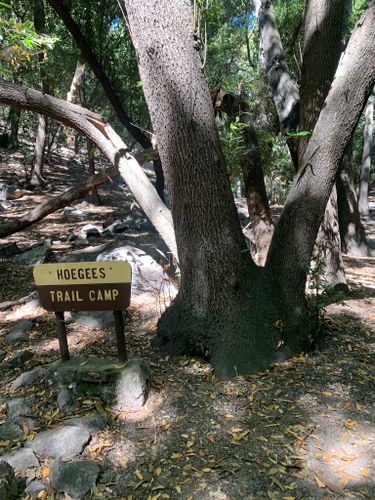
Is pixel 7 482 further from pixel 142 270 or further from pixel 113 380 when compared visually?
pixel 142 270

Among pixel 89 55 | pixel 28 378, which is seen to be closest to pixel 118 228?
pixel 89 55

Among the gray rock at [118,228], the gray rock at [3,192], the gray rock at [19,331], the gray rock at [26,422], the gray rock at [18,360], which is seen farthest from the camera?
the gray rock at [3,192]

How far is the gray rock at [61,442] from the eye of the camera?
2.57 m

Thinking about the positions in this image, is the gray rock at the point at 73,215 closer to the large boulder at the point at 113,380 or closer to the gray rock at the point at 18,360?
the gray rock at the point at 18,360

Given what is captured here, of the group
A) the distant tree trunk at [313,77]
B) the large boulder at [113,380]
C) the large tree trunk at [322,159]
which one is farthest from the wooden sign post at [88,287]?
the distant tree trunk at [313,77]

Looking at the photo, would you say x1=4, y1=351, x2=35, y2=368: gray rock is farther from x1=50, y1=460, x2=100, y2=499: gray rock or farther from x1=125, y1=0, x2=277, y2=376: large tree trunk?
x1=50, y1=460, x2=100, y2=499: gray rock

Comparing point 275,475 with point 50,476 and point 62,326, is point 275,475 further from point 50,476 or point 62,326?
point 62,326

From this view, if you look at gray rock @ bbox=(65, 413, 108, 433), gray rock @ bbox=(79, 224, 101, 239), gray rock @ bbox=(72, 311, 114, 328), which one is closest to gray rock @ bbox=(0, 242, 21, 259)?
gray rock @ bbox=(79, 224, 101, 239)

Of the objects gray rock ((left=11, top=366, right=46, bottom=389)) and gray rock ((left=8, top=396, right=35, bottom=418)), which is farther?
gray rock ((left=11, top=366, right=46, bottom=389))

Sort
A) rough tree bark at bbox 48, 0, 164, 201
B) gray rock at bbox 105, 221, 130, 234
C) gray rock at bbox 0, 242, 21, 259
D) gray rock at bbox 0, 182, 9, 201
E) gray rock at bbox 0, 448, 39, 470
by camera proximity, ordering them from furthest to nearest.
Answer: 1. gray rock at bbox 0, 182, 9, 201
2. gray rock at bbox 105, 221, 130, 234
3. gray rock at bbox 0, 242, 21, 259
4. rough tree bark at bbox 48, 0, 164, 201
5. gray rock at bbox 0, 448, 39, 470

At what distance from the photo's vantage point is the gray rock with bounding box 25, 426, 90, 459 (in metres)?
2.57

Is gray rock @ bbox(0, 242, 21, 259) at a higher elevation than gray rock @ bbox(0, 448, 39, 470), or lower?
higher

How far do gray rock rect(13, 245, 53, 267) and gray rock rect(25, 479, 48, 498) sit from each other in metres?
5.69

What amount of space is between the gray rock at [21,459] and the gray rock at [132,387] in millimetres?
678
